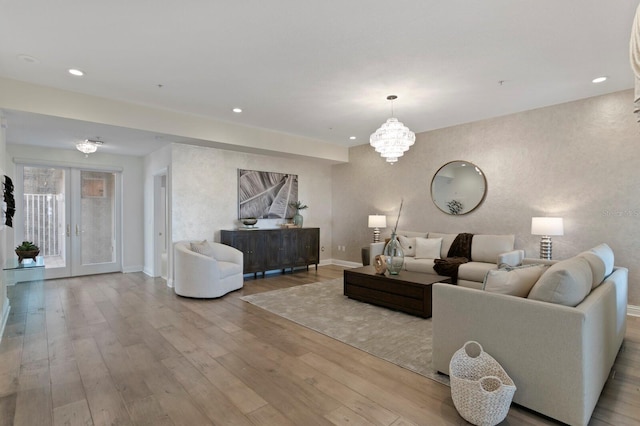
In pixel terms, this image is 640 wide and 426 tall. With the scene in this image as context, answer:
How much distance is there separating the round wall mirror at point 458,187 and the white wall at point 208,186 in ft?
10.1

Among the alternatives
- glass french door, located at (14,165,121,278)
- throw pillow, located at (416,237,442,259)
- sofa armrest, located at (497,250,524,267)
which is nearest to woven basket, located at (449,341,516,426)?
sofa armrest, located at (497,250,524,267)

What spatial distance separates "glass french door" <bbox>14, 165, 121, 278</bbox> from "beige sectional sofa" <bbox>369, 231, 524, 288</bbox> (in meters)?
5.57

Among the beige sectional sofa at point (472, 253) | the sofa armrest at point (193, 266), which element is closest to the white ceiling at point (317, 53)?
the sofa armrest at point (193, 266)

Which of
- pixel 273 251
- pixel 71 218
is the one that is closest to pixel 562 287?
pixel 273 251

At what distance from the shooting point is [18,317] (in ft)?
12.7

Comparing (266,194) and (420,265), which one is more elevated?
(266,194)

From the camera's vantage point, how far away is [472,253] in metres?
5.07

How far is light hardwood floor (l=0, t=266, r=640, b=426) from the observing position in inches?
78.2

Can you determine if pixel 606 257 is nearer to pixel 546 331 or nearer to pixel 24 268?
pixel 546 331

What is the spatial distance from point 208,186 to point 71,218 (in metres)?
2.96

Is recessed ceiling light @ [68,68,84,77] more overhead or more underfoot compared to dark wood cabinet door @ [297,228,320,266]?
more overhead

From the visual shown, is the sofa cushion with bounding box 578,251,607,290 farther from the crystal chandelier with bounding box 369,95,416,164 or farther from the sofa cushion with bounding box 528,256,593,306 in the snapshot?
the crystal chandelier with bounding box 369,95,416,164

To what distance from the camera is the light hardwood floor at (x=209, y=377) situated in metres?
1.99

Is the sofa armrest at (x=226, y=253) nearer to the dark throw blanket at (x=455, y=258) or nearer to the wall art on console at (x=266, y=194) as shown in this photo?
the wall art on console at (x=266, y=194)
